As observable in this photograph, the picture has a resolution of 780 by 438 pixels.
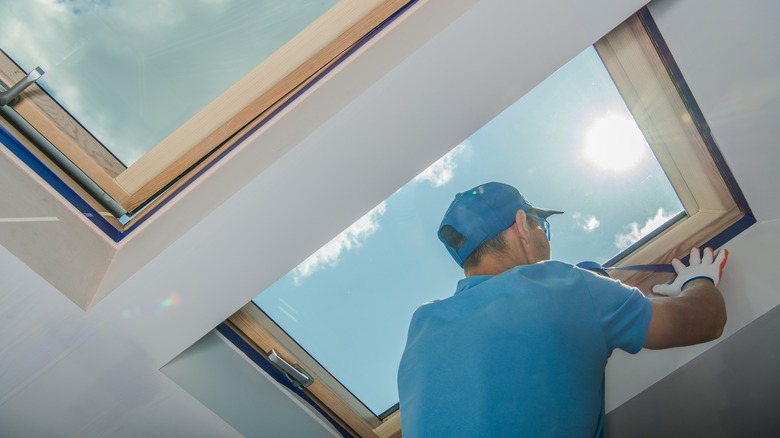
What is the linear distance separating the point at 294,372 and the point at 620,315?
1162mm

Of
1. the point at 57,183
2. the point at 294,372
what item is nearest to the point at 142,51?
the point at 57,183

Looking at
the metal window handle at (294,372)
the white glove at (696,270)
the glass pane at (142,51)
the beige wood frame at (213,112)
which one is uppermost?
the glass pane at (142,51)

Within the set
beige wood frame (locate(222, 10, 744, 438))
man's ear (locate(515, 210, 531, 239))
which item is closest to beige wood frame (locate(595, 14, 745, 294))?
beige wood frame (locate(222, 10, 744, 438))

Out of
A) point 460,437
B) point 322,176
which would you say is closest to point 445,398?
point 460,437

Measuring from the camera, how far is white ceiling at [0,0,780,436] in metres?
1.24

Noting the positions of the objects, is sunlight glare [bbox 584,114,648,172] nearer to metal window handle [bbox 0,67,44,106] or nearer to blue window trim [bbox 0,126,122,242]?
blue window trim [bbox 0,126,122,242]

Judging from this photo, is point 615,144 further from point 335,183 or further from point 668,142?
point 335,183

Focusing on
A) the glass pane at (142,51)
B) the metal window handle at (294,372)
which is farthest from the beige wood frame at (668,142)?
the metal window handle at (294,372)

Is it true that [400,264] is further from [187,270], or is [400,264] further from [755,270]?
[755,270]

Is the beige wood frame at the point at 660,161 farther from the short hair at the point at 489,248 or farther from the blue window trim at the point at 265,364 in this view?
the short hair at the point at 489,248

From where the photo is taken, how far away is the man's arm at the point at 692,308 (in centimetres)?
118

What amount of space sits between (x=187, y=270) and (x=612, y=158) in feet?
4.37

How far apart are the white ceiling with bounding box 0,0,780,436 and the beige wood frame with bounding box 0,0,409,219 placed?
10 centimetres

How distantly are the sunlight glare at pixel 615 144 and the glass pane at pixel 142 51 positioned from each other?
92 centimetres
